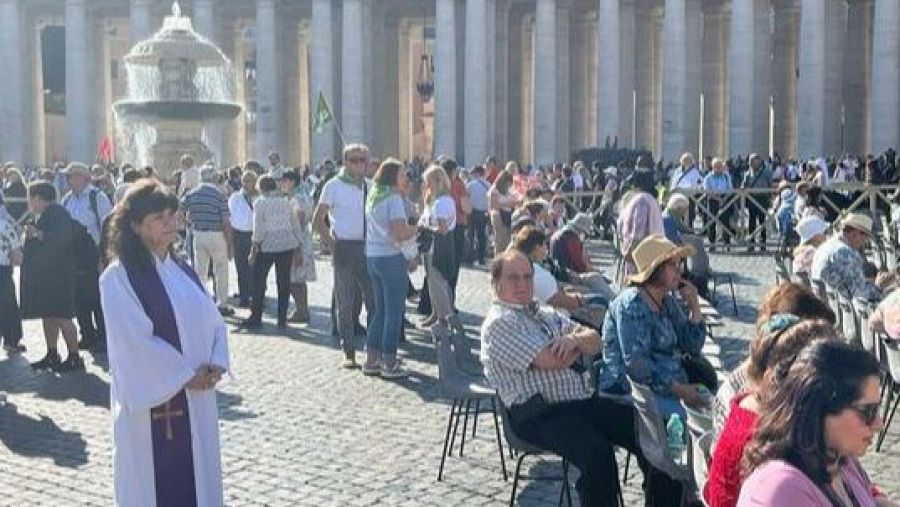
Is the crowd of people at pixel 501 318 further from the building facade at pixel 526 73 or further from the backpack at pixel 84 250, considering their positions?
the building facade at pixel 526 73

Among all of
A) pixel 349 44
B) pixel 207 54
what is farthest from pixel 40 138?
pixel 207 54

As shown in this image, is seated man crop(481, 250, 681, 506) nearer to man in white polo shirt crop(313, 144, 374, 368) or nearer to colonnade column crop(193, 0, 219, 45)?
man in white polo shirt crop(313, 144, 374, 368)

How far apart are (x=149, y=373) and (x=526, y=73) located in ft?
144

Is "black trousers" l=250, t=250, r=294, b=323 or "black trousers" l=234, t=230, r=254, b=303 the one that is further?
"black trousers" l=234, t=230, r=254, b=303

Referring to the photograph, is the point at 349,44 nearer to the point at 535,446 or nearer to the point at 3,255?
the point at 3,255

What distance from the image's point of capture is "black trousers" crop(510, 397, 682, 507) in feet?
19.0

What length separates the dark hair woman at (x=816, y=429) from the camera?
2988 millimetres

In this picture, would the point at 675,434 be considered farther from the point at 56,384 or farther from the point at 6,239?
the point at 6,239

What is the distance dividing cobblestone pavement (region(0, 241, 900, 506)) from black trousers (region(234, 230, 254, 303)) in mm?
2554

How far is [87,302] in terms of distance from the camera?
12.2m

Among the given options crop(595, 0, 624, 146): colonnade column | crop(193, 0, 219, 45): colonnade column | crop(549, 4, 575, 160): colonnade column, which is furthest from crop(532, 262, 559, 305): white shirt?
crop(193, 0, 219, 45): colonnade column

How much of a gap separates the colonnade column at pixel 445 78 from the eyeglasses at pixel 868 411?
124 feet

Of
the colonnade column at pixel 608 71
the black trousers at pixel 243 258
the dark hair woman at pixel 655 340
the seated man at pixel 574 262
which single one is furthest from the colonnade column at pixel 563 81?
the dark hair woman at pixel 655 340

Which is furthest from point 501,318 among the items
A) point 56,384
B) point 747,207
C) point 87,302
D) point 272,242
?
point 747,207
